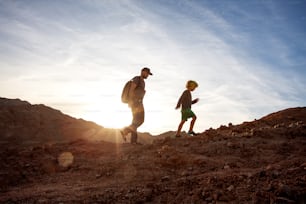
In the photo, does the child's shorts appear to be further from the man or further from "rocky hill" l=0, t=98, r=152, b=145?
"rocky hill" l=0, t=98, r=152, b=145

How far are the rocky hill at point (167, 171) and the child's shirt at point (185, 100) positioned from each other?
1.67 meters

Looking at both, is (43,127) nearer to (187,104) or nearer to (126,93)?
(187,104)

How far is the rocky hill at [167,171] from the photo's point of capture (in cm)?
488

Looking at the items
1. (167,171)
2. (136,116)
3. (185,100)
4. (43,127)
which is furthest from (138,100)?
(43,127)

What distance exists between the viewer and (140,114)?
32.7 ft

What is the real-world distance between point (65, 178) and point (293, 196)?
4.18m

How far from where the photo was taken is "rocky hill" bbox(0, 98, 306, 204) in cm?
488

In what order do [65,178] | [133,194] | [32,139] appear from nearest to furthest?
[133,194]
[65,178]
[32,139]

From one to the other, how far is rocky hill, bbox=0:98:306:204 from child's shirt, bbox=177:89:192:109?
5.49 ft

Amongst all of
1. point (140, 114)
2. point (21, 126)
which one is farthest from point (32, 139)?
point (140, 114)

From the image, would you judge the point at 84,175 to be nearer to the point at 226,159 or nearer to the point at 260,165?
the point at 226,159

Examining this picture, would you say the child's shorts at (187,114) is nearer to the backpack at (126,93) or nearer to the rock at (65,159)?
the backpack at (126,93)

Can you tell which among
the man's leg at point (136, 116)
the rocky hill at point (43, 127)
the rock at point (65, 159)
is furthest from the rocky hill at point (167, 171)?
the rocky hill at point (43, 127)

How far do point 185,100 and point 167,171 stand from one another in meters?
4.54
